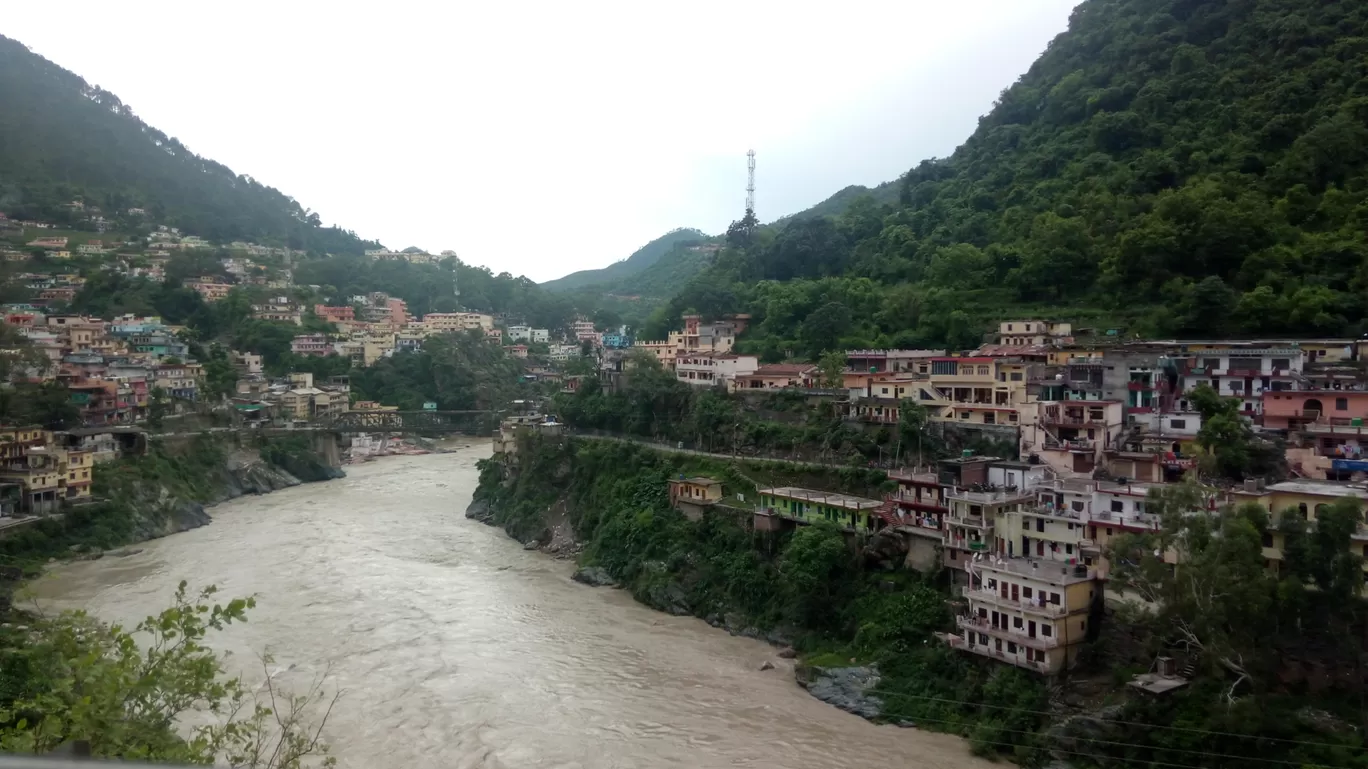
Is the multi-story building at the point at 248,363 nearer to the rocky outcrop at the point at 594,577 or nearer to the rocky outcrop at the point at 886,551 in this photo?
the rocky outcrop at the point at 594,577

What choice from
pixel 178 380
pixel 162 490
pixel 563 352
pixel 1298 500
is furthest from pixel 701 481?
pixel 563 352

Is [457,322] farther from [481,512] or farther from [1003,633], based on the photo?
[1003,633]

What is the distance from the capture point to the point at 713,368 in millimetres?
19203

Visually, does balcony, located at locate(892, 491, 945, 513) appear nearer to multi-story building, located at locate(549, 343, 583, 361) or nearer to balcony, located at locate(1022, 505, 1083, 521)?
balcony, located at locate(1022, 505, 1083, 521)

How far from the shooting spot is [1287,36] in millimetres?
21656

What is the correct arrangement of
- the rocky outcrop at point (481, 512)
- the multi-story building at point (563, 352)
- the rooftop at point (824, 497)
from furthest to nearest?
the multi-story building at point (563, 352) → the rocky outcrop at point (481, 512) → the rooftop at point (824, 497)

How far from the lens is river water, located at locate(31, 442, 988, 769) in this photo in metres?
9.01

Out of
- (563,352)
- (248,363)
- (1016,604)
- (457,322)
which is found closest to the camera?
(1016,604)

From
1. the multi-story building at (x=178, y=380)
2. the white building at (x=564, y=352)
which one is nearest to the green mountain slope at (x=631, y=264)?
the white building at (x=564, y=352)

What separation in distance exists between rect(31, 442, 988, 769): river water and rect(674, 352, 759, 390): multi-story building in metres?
5.18

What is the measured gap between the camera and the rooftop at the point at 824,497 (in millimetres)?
12203

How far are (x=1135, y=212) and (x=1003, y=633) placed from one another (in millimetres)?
12687

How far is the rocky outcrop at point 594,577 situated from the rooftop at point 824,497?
10.5ft

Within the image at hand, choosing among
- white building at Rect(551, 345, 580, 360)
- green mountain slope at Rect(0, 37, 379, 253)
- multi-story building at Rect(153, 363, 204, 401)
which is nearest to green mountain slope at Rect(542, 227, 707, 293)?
green mountain slope at Rect(0, 37, 379, 253)
